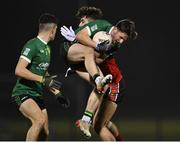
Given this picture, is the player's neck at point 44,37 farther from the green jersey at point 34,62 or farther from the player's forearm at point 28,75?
the player's forearm at point 28,75

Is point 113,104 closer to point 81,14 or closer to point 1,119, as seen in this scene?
point 81,14

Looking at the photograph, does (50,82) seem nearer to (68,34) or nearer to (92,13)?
(68,34)

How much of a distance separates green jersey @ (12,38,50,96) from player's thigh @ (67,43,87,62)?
0.42m

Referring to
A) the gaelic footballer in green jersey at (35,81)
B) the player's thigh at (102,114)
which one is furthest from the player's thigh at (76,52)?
the player's thigh at (102,114)

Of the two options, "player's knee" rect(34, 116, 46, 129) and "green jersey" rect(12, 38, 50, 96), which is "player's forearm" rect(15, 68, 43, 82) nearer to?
"green jersey" rect(12, 38, 50, 96)

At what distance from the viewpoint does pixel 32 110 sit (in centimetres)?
881

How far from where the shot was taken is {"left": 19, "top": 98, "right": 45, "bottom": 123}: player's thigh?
28.9 feet

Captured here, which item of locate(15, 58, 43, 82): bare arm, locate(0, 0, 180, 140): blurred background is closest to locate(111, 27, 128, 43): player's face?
locate(15, 58, 43, 82): bare arm

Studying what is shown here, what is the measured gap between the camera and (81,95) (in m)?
11.9

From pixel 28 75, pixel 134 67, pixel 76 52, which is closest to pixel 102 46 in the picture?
pixel 76 52

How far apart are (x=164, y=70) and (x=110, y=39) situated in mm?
3762

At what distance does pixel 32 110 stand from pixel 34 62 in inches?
21.0

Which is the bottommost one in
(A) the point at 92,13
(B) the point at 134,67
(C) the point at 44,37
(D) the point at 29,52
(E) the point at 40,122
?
(B) the point at 134,67

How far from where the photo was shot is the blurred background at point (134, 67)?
12039mm
